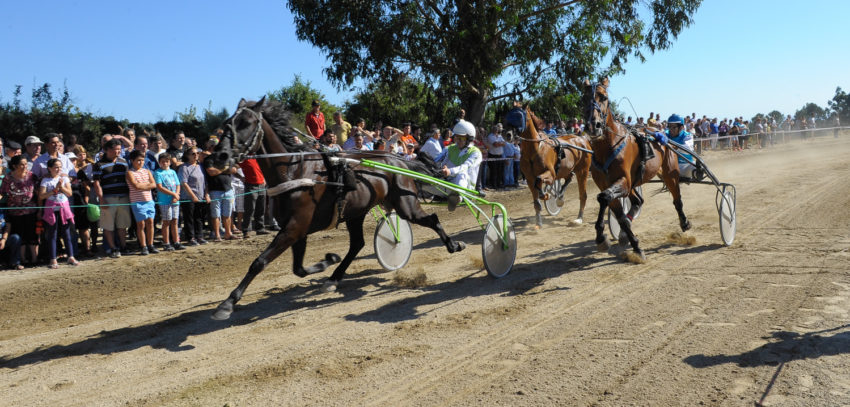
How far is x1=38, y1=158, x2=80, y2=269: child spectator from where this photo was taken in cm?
865

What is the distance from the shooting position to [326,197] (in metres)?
6.38

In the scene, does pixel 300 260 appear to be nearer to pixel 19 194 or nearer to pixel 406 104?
pixel 19 194

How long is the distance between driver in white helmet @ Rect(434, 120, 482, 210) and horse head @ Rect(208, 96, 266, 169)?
2383 mm

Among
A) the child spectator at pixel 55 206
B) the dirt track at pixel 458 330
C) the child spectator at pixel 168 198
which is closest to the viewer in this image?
the dirt track at pixel 458 330

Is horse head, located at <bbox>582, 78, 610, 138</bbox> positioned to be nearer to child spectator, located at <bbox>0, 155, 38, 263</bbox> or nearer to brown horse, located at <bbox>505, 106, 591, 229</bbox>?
brown horse, located at <bbox>505, 106, 591, 229</bbox>

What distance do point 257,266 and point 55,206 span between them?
4.53 m

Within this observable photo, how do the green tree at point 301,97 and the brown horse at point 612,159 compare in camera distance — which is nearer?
the brown horse at point 612,159

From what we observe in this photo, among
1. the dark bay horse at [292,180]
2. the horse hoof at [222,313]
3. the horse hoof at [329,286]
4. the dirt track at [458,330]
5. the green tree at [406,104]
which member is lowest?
the dirt track at [458,330]

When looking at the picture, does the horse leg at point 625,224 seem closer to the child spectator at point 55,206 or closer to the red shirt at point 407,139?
the red shirt at point 407,139

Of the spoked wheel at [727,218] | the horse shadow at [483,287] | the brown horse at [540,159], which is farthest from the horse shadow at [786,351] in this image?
the brown horse at [540,159]

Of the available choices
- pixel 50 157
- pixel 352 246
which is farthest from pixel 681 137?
pixel 50 157

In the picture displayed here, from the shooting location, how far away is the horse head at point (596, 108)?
744cm

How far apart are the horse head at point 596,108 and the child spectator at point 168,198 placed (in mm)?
6181

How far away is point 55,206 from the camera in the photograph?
342 inches
